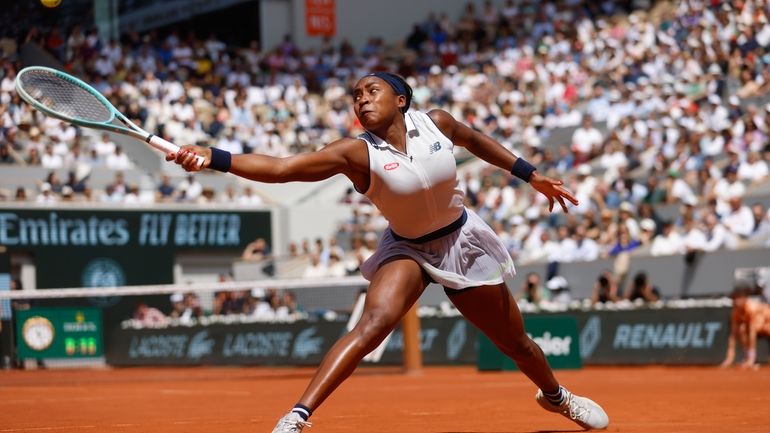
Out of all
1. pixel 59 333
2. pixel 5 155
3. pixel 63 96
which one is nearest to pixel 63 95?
pixel 63 96

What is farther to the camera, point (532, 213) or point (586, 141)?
point (586, 141)

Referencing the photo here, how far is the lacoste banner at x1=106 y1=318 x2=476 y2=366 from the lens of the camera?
21.4 metres

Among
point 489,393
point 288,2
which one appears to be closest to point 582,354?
point 489,393

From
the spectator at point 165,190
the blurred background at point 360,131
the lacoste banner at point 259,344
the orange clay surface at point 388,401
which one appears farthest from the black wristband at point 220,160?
the spectator at point 165,190

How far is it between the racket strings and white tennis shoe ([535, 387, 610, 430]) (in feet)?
10.6

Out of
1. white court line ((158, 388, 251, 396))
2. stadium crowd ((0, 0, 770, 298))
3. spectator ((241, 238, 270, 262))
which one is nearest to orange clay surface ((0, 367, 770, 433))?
white court line ((158, 388, 251, 396))

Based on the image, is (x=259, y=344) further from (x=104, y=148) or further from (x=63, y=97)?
(x=63, y=97)

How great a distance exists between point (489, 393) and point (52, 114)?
25.9 ft

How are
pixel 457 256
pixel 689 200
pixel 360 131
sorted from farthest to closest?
1. pixel 360 131
2. pixel 689 200
3. pixel 457 256

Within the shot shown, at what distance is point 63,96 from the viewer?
7.54 m

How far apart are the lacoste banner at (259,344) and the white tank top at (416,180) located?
44.2 ft

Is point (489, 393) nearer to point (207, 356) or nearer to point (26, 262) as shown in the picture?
point (207, 356)

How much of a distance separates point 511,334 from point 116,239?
830 inches

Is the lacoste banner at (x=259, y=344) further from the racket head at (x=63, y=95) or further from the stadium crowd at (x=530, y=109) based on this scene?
the racket head at (x=63, y=95)
